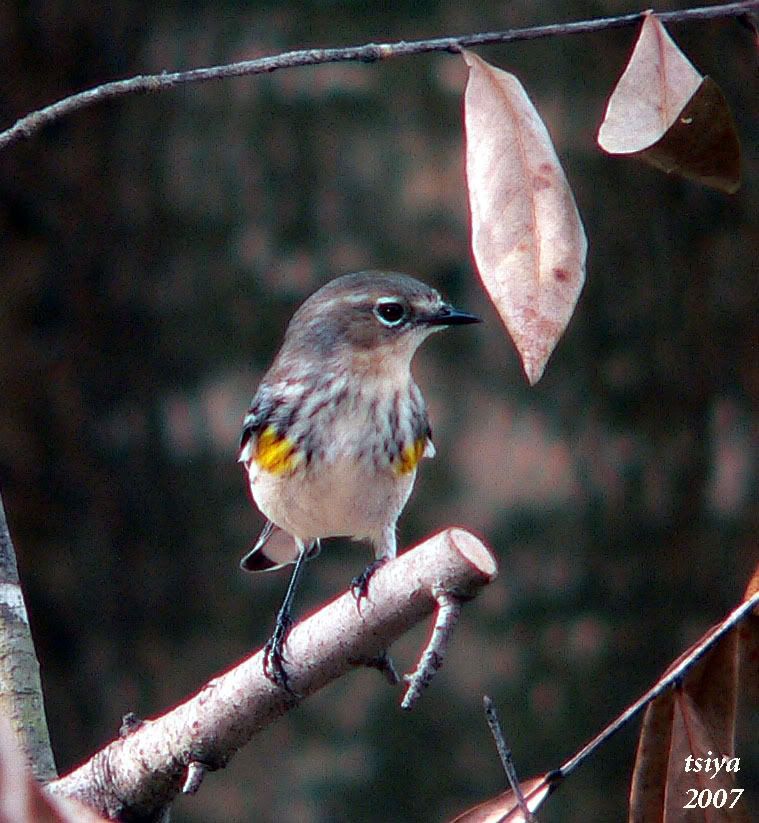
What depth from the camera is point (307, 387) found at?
205 centimetres

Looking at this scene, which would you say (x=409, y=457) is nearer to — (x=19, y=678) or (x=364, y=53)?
(x=19, y=678)

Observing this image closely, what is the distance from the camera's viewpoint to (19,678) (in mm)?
1459

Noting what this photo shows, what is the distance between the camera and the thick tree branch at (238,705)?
48.6 inches

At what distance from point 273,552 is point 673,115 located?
1.42 meters

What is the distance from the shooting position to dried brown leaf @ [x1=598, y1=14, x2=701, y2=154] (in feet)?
3.47

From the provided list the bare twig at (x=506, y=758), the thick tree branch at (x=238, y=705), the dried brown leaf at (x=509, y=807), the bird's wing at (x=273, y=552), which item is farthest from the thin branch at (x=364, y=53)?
the bird's wing at (x=273, y=552)

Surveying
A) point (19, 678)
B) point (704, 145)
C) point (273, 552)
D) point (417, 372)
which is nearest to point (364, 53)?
point (704, 145)

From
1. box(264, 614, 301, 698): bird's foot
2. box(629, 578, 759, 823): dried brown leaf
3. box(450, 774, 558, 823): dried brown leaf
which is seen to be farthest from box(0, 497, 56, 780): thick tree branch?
box(629, 578, 759, 823): dried brown leaf

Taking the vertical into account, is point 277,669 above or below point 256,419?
below

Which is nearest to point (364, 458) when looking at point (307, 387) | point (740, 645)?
point (307, 387)

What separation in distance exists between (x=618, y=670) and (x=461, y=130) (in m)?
1.22

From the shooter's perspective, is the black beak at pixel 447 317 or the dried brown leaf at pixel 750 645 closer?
the dried brown leaf at pixel 750 645

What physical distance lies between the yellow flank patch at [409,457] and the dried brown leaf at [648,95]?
2.94ft

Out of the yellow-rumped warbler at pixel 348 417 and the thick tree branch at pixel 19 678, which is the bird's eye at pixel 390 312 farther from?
the thick tree branch at pixel 19 678
